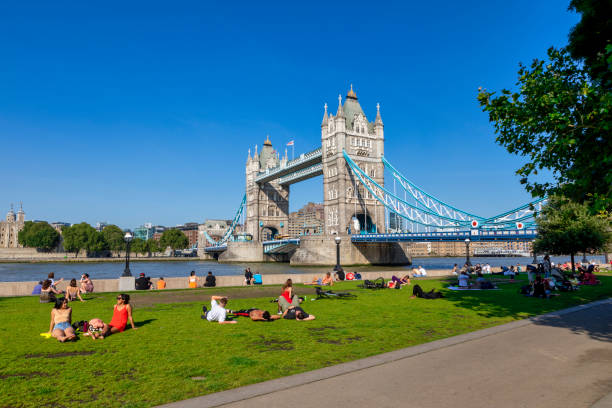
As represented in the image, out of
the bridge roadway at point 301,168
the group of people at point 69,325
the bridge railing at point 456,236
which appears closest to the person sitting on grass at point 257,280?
the group of people at point 69,325

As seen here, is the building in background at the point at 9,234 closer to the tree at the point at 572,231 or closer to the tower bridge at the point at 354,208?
the tower bridge at the point at 354,208

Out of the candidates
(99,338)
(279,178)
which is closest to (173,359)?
(99,338)

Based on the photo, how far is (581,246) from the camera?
26.2m

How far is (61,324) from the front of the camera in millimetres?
8195

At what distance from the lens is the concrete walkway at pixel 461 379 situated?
4938 mm

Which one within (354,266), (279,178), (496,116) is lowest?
(354,266)

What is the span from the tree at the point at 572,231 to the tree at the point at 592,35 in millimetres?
15716

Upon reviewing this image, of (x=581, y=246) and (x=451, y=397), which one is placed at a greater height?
(x=581, y=246)

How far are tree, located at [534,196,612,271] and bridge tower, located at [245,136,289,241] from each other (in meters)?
71.1

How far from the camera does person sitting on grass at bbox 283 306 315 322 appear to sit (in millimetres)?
10672

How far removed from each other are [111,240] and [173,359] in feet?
384

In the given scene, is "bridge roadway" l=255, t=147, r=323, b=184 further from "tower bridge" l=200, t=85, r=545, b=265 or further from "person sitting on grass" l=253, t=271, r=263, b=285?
"person sitting on grass" l=253, t=271, r=263, b=285

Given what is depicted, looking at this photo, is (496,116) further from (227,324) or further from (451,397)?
(227,324)

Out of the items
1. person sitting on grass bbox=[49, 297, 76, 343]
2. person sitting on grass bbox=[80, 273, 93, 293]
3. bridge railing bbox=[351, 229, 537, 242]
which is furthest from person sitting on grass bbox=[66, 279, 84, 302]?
bridge railing bbox=[351, 229, 537, 242]
